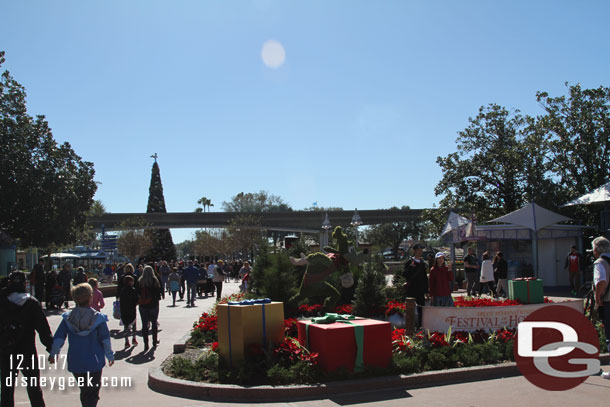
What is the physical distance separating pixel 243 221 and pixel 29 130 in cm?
4720

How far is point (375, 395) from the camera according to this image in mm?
6867

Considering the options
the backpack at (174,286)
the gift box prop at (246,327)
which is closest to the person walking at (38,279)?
the backpack at (174,286)

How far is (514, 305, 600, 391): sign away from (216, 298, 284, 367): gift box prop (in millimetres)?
3687

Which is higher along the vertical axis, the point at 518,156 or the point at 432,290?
the point at 518,156

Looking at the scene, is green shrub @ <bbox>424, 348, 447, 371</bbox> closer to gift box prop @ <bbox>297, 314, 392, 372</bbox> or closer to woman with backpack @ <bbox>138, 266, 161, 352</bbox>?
gift box prop @ <bbox>297, 314, 392, 372</bbox>

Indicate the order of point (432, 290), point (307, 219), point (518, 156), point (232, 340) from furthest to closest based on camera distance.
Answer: point (307, 219) → point (518, 156) → point (432, 290) → point (232, 340)

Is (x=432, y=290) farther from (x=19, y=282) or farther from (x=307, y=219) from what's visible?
(x=307, y=219)

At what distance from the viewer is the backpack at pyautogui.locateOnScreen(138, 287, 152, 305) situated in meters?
11.0

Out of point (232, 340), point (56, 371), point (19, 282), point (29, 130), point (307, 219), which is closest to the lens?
point (19, 282)

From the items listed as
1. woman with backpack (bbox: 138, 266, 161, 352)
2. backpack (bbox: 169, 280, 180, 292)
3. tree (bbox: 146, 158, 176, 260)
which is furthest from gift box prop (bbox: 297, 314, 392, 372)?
tree (bbox: 146, 158, 176, 260)

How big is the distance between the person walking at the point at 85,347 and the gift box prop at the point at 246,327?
258 centimetres

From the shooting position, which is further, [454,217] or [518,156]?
[518,156]

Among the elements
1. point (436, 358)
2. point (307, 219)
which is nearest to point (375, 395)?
point (436, 358)

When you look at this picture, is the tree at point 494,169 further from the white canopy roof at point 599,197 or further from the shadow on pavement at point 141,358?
the shadow on pavement at point 141,358
